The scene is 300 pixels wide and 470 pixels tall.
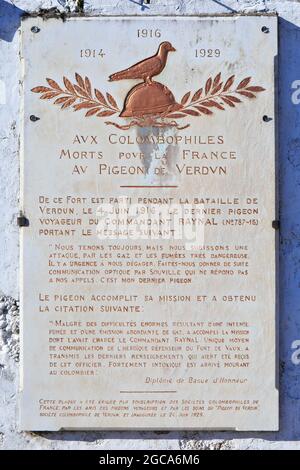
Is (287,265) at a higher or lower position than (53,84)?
lower

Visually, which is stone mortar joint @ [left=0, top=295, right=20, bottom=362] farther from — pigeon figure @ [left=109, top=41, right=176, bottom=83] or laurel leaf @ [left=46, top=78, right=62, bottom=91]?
pigeon figure @ [left=109, top=41, right=176, bottom=83]

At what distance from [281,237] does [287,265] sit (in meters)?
0.13

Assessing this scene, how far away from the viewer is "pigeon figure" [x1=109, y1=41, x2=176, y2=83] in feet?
12.4

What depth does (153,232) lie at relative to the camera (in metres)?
3.77

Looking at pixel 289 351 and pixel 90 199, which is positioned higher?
pixel 90 199

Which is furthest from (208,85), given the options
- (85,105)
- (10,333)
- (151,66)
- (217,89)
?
(10,333)

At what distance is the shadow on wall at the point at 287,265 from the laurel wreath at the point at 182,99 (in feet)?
0.61

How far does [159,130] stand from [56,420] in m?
1.38

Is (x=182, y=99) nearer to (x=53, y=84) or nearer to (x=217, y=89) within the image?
(x=217, y=89)

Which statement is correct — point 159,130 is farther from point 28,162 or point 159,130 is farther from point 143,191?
point 28,162

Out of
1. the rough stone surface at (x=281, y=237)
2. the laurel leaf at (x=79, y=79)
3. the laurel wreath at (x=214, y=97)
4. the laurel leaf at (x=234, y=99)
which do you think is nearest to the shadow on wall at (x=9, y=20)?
the rough stone surface at (x=281, y=237)

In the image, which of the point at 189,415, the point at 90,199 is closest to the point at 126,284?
the point at 90,199

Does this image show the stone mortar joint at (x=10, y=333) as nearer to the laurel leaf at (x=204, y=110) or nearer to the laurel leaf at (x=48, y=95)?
the laurel leaf at (x=48, y=95)

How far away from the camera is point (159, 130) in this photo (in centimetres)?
379
